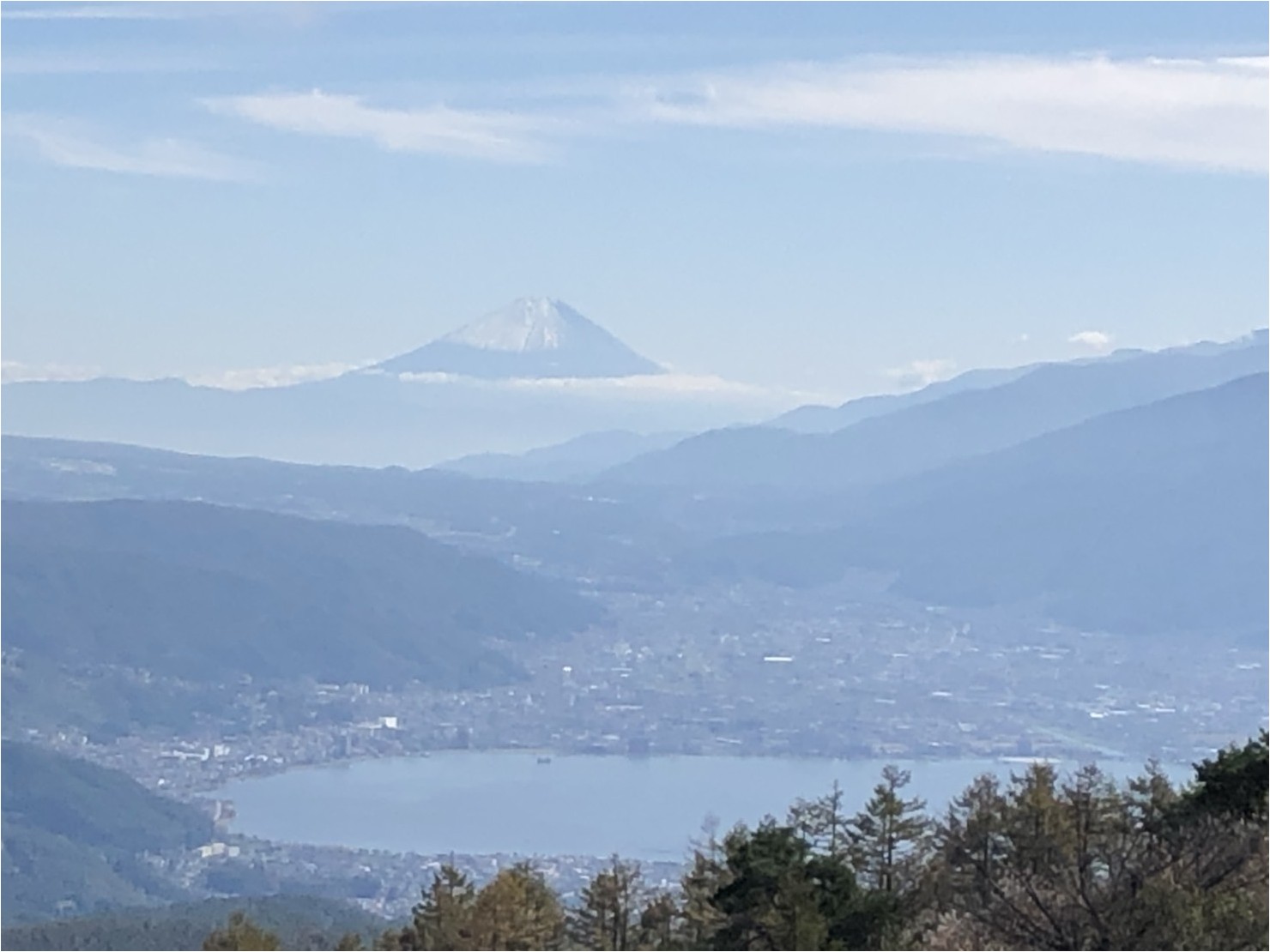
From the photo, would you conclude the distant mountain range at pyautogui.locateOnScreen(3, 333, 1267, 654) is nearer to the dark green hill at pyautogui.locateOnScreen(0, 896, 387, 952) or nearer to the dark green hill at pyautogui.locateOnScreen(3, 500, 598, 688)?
the dark green hill at pyautogui.locateOnScreen(3, 500, 598, 688)

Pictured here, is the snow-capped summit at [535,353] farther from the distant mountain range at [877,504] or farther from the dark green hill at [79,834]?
the dark green hill at [79,834]

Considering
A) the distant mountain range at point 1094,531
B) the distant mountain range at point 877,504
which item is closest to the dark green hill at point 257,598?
the distant mountain range at point 877,504

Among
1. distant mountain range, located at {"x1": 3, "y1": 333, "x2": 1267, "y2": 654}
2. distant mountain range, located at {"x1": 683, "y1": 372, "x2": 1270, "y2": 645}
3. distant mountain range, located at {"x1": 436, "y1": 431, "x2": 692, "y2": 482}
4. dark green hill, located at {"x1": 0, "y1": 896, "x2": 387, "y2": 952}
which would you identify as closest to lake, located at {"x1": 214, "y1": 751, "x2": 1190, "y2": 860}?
dark green hill, located at {"x1": 0, "y1": 896, "x2": 387, "y2": 952}

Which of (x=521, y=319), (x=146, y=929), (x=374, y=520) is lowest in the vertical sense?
(x=146, y=929)

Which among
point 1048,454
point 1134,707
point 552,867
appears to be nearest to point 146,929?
point 552,867

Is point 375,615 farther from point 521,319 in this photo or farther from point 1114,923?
point 521,319

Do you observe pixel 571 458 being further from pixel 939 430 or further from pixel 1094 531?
pixel 1094 531
